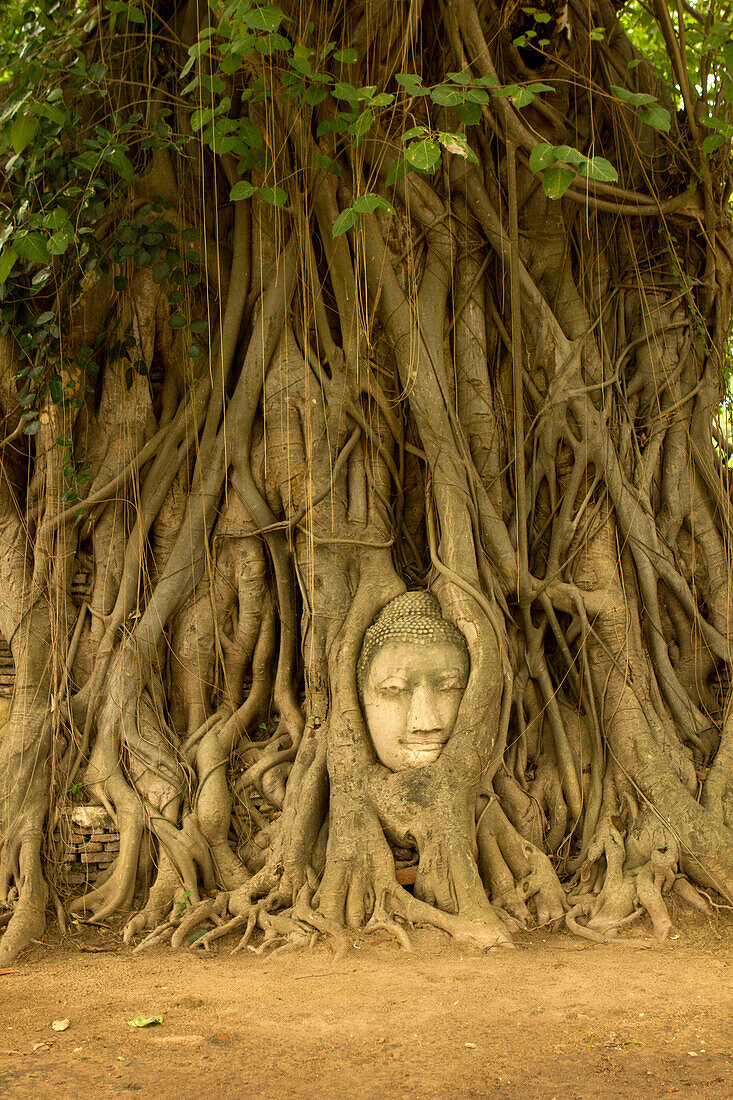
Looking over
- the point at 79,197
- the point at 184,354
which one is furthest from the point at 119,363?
the point at 79,197

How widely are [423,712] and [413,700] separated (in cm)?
7

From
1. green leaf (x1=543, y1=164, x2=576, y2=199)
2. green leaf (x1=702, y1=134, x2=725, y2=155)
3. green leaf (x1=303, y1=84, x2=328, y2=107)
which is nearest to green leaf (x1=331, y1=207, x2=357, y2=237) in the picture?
green leaf (x1=303, y1=84, x2=328, y2=107)

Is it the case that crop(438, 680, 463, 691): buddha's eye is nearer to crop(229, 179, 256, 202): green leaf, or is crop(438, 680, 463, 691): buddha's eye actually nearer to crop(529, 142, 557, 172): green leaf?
crop(529, 142, 557, 172): green leaf

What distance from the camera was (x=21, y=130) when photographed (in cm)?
346

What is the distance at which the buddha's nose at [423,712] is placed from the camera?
365 centimetres

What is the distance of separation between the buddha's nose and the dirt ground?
760 millimetres

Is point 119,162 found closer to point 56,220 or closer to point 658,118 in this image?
point 56,220

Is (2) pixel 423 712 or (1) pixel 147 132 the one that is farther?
(1) pixel 147 132

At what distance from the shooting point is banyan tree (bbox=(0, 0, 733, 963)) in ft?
12.3

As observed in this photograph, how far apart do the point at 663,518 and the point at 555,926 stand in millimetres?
1930

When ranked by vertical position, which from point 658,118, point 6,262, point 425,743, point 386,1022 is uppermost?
point 658,118

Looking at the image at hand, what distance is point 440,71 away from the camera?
14.6 feet

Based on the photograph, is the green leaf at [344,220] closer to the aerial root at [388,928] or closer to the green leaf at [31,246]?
the green leaf at [31,246]

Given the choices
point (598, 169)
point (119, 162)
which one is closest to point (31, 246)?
point (119, 162)
